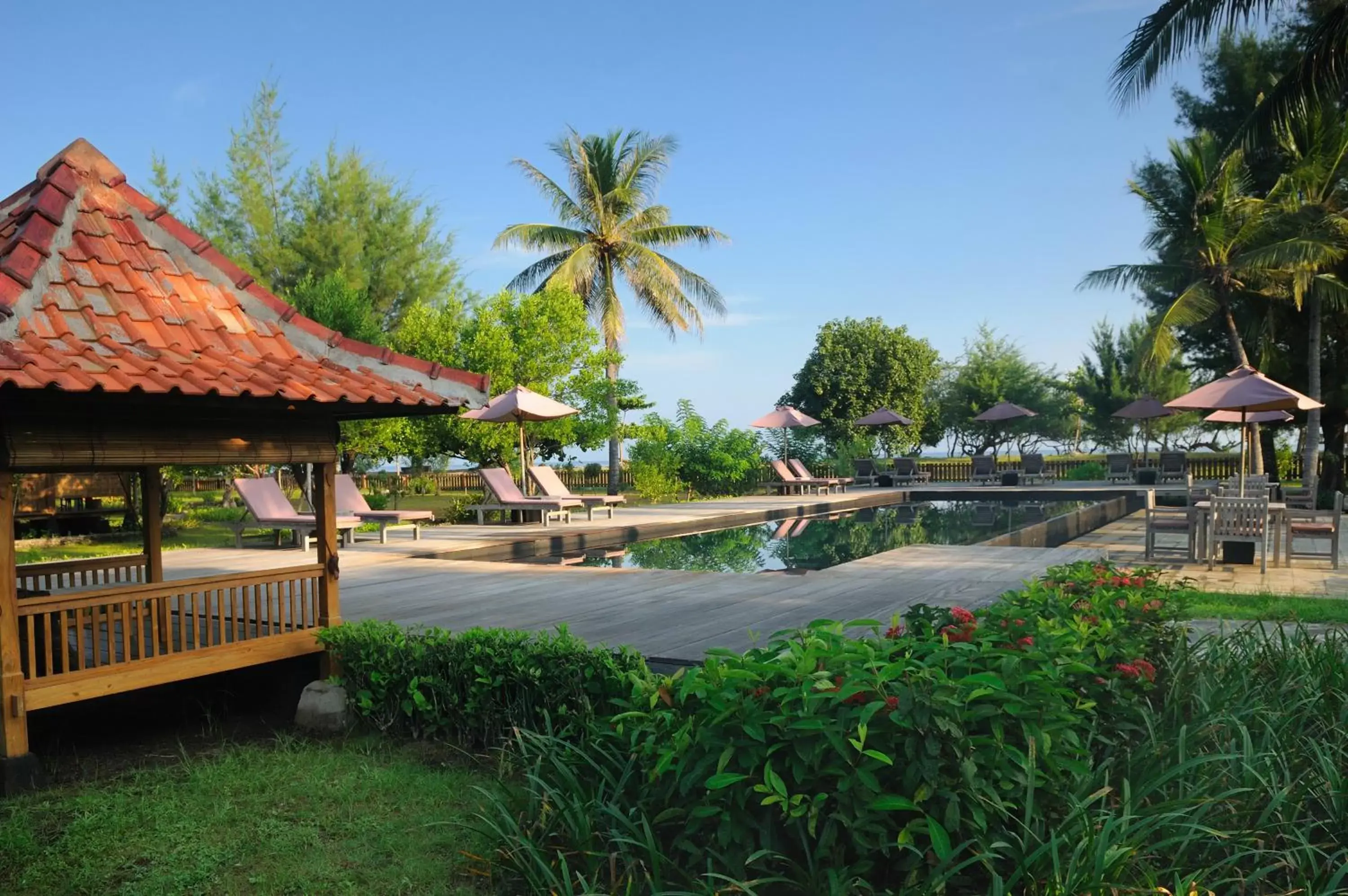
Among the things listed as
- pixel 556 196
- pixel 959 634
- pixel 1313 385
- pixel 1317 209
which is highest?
pixel 556 196

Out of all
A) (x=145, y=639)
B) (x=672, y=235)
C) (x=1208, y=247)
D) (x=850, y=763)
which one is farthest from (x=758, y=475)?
(x=850, y=763)

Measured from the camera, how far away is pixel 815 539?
15.0m

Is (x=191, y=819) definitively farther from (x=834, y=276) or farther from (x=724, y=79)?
(x=834, y=276)

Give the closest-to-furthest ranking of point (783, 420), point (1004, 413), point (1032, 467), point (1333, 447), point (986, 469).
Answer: point (1333, 447)
point (783, 420)
point (1032, 467)
point (986, 469)
point (1004, 413)

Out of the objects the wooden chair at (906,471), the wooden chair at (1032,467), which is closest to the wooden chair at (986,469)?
the wooden chair at (1032,467)

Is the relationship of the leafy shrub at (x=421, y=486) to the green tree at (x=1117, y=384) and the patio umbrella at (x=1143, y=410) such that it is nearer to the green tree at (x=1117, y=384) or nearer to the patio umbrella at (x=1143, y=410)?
the patio umbrella at (x=1143, y=410)

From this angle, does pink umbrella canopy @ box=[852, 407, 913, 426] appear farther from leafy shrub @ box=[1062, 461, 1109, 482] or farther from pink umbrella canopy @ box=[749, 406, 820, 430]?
leafy shrub @ box=[1062, 461, 1109, 482]

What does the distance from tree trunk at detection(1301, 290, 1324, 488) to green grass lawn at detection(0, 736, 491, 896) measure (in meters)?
18.3

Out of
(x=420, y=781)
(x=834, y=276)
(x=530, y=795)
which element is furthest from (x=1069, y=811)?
(x=834, y=276)

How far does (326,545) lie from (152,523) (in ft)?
6.81

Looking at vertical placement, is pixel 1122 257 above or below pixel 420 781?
above

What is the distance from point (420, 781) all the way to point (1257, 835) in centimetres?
322

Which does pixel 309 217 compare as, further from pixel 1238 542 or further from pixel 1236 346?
pixel 1238 542

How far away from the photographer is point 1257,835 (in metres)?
2.73
